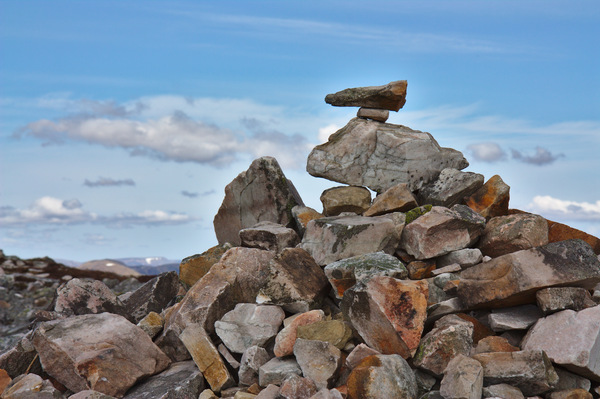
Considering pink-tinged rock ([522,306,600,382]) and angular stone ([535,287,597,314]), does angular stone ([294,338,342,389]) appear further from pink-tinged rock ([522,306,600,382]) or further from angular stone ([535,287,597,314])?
angular stone ([535,287,597,314])

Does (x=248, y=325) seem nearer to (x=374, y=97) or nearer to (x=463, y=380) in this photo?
(x=463, y=380)

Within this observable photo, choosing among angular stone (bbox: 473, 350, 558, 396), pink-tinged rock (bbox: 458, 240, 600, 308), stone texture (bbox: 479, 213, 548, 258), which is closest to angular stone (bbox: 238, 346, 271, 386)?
angular stone (bbox: 473, 350, 558, 396)

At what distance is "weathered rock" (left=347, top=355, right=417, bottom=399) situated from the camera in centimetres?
920

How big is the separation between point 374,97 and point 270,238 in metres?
4.52

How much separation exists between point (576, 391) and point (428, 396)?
254 centimetres

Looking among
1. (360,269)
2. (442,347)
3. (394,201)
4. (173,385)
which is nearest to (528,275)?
(442,347)

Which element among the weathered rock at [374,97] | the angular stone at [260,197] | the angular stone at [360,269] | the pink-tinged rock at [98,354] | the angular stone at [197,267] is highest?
the weathered rock at [374,97]

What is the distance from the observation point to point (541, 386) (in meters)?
9.52

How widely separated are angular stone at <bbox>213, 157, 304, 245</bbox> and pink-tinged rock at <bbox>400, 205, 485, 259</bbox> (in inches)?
147

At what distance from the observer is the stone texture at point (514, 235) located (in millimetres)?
12688

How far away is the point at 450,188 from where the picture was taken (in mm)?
14023

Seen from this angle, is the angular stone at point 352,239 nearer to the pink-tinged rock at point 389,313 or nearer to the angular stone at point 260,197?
the pink-tinged rock at point 389,313

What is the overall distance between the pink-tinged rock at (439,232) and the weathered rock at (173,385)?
16.9 ft

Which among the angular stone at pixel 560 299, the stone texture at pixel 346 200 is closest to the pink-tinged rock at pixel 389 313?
the angular stone at pixel 560 299
